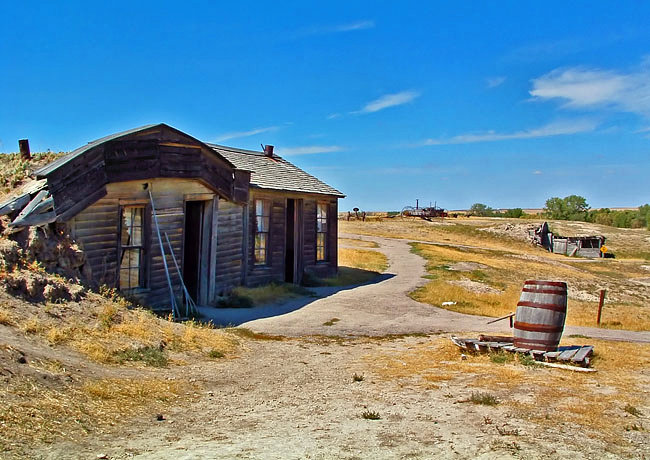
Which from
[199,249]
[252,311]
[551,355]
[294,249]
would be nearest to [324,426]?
[551,355]

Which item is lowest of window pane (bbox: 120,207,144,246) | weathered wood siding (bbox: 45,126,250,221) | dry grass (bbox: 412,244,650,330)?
dry grass (bbox: 412,244,650,330)

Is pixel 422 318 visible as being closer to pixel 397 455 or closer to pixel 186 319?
pixel 186 319

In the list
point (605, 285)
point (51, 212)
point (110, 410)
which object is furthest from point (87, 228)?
point (605, 285)

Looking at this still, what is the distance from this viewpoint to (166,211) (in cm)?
1370

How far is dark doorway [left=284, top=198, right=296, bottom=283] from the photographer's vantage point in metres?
20.2

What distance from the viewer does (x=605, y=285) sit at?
27.9m

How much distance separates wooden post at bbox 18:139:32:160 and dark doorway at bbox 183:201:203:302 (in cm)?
385

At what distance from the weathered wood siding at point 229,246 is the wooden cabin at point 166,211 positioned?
1.1 inches

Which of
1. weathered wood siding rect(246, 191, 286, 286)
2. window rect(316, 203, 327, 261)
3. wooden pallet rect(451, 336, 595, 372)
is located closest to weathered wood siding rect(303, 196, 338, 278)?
window rect(316, 203, 327, 261)

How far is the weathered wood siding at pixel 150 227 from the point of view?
11.8 metres

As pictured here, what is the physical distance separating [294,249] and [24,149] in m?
8.95

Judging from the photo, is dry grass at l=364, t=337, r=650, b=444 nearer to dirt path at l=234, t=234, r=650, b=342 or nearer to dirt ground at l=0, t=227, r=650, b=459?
dirt ground at l=0, t=227, r=650, b=459

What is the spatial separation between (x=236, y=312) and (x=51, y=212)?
17.2ft

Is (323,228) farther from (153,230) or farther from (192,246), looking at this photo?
(153,230)
